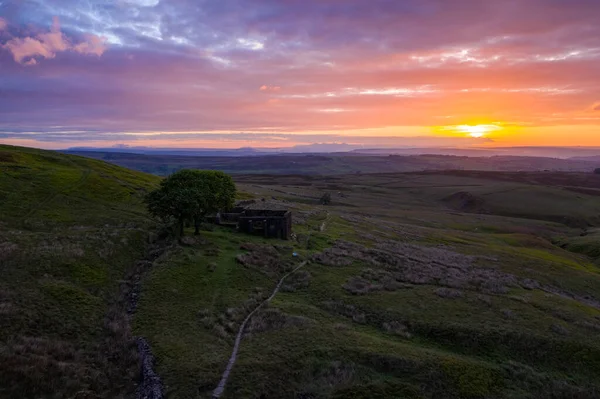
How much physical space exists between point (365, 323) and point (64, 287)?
21.8 metres

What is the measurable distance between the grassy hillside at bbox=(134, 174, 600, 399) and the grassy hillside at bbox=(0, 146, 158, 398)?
2.52m

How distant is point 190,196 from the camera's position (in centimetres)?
4300

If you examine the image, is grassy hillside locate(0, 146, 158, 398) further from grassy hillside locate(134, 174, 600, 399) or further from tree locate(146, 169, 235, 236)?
tree locate(146, 169, 235, 236)

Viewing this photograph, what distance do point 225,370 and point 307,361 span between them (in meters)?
4.58

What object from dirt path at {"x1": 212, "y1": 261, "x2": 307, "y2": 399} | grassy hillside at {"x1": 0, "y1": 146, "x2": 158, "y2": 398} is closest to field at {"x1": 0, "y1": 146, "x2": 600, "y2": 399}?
grassy hillside at {"x1": 0, "y1": 146, "x2": 158, "y2": 398}

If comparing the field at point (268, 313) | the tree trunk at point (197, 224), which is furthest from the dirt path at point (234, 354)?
the tree trunk at point (197, 224)

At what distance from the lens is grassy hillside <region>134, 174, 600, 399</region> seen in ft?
69.6

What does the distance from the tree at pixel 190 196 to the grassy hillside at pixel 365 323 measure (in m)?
3.37

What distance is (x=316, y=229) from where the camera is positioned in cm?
6103

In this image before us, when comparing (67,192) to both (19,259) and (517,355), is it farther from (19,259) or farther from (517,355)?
(517,355)

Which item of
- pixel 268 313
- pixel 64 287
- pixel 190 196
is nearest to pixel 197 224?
pixel 190 196

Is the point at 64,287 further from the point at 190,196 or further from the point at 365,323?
the point at 365,323

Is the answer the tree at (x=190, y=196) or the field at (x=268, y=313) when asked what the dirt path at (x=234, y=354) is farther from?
the tree at (x=190, y=196)

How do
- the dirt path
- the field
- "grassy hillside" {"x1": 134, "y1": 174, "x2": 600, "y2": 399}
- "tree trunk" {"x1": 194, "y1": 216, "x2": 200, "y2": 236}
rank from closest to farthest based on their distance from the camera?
1. the dirt path
2. the field
3. "grassy hillside" {"x1": 134, "y1": 174, "x2": 600, "y2": 399}
4. "tree trunk" {"x1": 194, "y1": 216, "x2": 200, "y2": 236}
